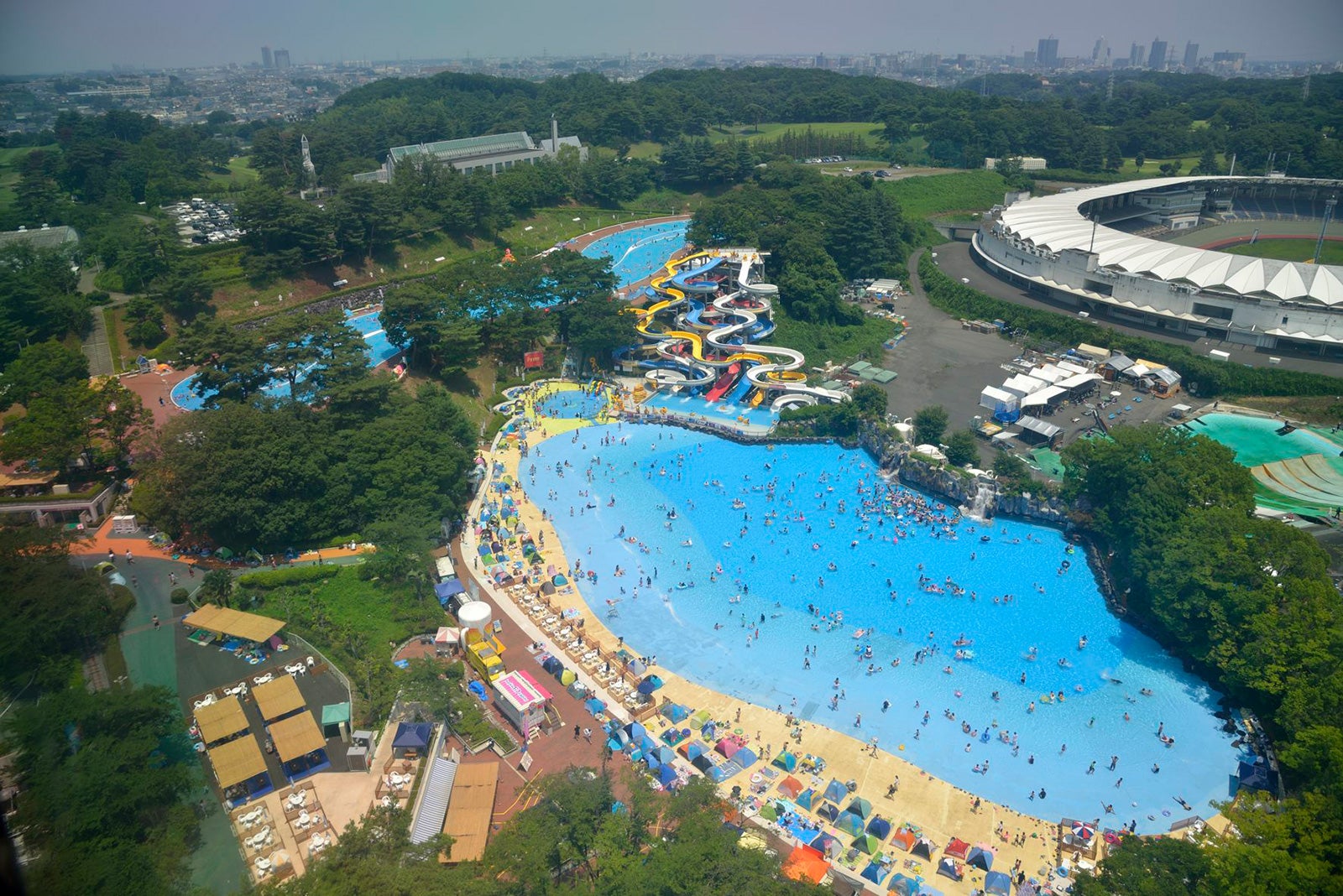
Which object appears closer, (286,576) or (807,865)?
(807,865)

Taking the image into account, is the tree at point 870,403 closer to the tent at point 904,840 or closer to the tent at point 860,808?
the tent at point 860,808

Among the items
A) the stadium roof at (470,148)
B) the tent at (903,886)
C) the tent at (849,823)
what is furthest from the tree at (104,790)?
the stadium roof at (470,148)

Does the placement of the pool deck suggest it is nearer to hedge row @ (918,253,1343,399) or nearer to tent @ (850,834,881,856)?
tent @ (850,834,881,856)

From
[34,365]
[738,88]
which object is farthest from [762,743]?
[738,88]

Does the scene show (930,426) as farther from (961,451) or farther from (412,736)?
(412,736)

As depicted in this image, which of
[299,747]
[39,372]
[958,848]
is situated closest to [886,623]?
[958,848]

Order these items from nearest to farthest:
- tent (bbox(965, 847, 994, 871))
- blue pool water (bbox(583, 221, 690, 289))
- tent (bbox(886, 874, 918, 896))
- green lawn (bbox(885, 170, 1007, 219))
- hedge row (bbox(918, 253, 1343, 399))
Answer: tent (bbox(886, 874, 918, 896)), tent (bbox(965, 847, 994, 871)), hedge row (bbox(918, 253, 1343, 399)), blue pool water (bbox(583, 221, 690, 289)), green lawn (bbox(885, 170, 1007, 219))

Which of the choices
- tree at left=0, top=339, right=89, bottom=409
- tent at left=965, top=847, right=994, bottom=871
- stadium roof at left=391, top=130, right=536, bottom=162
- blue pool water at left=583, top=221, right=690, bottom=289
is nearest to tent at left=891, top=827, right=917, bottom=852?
tent at left=965, top=847, right=994, bottom=871
